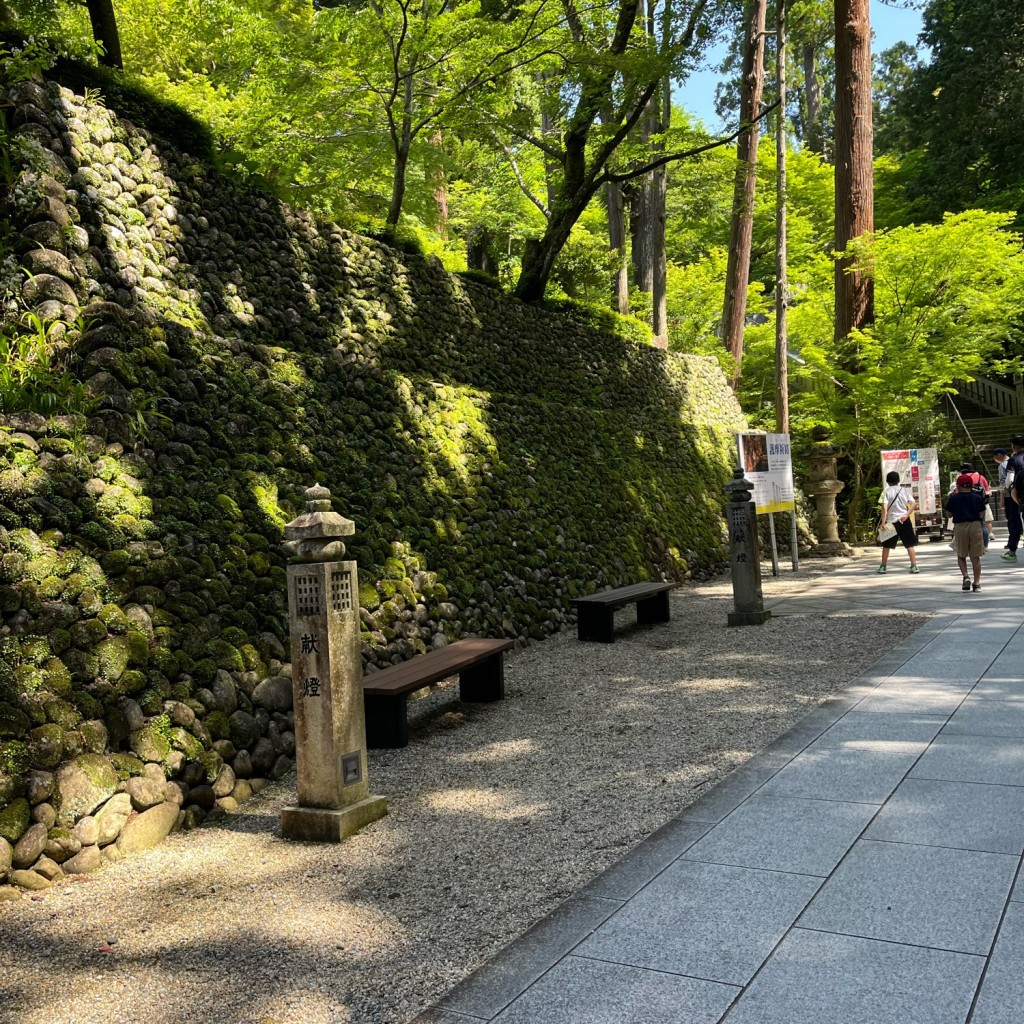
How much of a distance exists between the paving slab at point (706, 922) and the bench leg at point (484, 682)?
3.60 m

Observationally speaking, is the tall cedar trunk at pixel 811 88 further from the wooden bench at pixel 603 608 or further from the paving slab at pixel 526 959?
the paving slab at pixel 526 959

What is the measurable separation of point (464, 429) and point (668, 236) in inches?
795

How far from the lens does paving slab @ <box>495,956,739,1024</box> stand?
99.8 inches

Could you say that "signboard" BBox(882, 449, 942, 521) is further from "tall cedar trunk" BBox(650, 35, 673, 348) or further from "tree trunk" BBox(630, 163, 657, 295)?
"tree trunk" BBox(630, 163, 657, 295)

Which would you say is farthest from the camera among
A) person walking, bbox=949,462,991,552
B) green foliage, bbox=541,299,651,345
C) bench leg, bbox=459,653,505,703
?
green foliage, bbox=541,299,651,345

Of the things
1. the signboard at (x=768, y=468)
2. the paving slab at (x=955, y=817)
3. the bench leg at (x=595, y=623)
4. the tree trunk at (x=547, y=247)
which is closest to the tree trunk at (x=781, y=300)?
the signboard at (x=768, y=468)

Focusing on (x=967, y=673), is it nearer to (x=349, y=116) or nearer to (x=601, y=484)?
(x=601, y=484)

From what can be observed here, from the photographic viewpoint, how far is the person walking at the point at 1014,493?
39.4ft

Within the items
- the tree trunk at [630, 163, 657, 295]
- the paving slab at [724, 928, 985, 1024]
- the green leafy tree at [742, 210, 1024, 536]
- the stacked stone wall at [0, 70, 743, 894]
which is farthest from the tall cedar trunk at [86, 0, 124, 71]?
the tree trunk at [630, 163, 657, 295]

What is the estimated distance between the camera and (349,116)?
12.1 metres

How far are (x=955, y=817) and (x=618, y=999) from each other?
2.06m

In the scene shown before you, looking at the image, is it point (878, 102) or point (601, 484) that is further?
point (878, 102)

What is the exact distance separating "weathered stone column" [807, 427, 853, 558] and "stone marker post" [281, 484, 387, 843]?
13682 mm

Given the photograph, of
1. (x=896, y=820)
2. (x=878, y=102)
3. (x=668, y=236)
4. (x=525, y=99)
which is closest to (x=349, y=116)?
(x=525, y=99)
